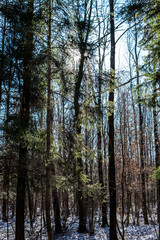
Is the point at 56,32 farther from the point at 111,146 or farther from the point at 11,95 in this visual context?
the point at 111,146

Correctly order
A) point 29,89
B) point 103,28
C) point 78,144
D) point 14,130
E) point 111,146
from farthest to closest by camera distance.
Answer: point 103,28 → point 111,146 → point 29,89 → point 78,144 → point 14,130

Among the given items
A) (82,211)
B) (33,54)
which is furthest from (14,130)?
(82,211)

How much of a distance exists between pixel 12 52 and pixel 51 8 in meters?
1.92

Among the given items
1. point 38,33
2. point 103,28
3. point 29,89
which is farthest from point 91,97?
point 103,28

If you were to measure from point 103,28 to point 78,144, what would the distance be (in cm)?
1033

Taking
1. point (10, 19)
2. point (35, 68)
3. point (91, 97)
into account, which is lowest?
point (91, 97)

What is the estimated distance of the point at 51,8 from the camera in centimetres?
616

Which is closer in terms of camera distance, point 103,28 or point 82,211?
point 82,211

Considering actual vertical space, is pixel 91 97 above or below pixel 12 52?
below

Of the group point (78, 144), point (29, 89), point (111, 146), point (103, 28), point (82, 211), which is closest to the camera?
point (78, 144)

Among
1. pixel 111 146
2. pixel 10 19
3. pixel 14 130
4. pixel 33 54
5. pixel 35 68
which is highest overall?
pixel 10 19

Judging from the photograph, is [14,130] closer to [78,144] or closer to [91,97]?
[78,144]

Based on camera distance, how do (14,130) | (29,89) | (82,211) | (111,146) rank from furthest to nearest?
1. (82,211)
2. (111,146)
3. (29,89)
4. (14,130)

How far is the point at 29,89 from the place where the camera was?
7.01 meters
